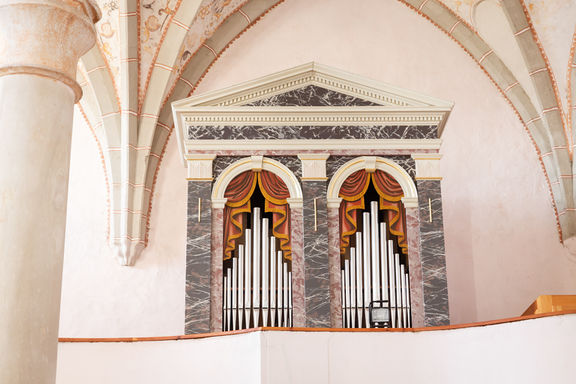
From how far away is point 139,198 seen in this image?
12.6 meters

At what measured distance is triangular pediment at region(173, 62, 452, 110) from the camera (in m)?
10.1

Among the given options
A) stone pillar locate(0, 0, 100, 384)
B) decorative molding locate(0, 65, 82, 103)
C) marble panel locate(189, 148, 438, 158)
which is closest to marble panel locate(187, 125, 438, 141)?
marble panel locate(189, 148, 438, 158)

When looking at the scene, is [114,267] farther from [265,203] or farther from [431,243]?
[431,243]

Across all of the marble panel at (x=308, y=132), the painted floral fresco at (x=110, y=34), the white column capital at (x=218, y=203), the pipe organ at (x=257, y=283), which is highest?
the painted floral fresco at (x=110, y=34)

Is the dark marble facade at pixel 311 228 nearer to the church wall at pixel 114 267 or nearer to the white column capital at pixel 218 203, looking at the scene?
the white column capital at pixel 218 203

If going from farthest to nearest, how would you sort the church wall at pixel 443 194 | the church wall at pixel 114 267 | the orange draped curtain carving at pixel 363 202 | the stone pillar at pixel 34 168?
the church wall at pixel 443 194, the church wall at pixel 114 267, the orange draped curtain carving at pixel 363 202, the stone pillar at pixel 34 168

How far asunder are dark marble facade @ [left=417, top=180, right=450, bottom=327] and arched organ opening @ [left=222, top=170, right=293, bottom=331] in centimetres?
164

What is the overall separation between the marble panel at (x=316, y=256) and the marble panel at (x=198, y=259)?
1194 mm

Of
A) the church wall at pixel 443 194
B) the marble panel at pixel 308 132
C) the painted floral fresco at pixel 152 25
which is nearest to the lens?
the marble panel at pixel 308 132

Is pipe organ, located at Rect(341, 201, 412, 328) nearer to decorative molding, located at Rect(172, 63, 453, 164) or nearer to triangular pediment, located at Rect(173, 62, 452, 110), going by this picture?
decorative molding, located at Rect(172, 63, 453, 164)

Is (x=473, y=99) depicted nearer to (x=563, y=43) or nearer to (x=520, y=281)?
(x=563, y=43)

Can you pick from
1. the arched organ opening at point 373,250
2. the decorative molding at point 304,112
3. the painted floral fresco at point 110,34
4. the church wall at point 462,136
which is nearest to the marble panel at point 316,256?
the arched organ opening at point 373,250

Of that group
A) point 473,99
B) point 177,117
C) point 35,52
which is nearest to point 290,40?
point 473,99

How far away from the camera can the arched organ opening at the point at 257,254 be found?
30.9 ft
